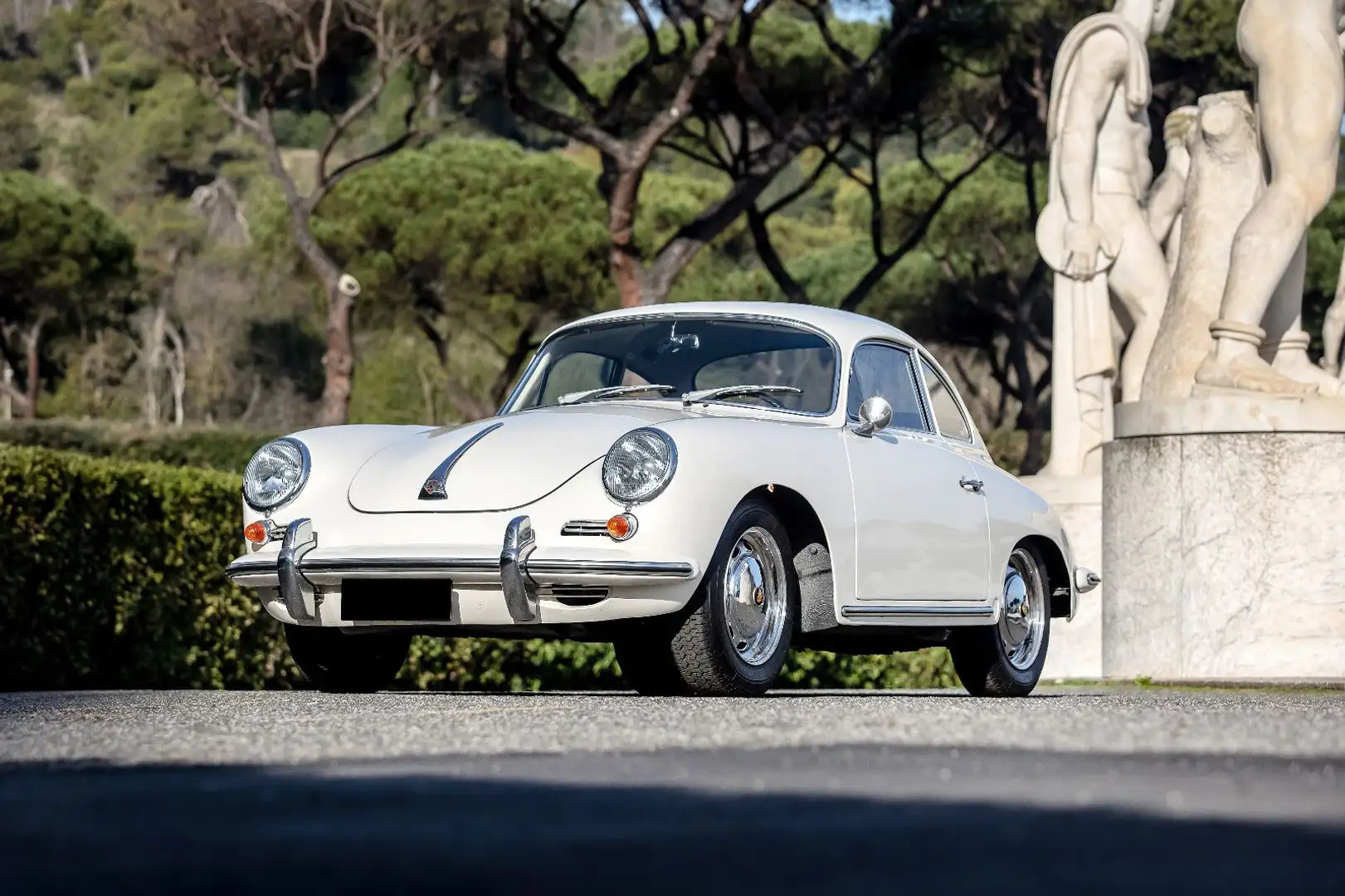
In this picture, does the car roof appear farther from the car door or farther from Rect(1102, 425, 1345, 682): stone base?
Rect(1102, 425, 1345, 682): stone base

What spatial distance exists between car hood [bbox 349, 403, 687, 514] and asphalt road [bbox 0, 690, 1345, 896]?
103 cm

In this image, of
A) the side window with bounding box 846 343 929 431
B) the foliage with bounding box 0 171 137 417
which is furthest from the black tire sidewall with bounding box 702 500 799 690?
the foliage with bounding box 0 171 137 417

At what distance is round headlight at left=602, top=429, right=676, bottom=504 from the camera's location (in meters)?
6.53

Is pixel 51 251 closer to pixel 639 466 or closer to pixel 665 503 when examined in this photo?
pixel 639 466

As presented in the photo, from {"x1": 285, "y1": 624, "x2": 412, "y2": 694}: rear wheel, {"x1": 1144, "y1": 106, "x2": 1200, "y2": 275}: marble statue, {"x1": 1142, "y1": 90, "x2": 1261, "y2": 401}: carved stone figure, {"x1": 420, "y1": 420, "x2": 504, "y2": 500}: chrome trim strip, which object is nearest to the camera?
{"x1": 420, "y1": 420, "x2": 504, "y2": 500}: chrome trim strip

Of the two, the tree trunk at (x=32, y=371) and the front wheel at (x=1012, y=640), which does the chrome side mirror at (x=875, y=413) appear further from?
the tree trunk at (x=32, y=371)

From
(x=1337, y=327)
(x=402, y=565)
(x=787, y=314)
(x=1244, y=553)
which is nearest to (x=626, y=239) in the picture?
(x=1337, y=327)

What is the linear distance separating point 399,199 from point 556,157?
365 cm

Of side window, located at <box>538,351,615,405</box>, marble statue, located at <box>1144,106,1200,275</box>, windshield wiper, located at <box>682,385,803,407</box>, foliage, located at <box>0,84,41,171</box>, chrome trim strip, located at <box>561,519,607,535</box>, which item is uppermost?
foliage, located at <box>0,84,41,171</box>

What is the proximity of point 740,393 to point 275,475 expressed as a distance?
1.66 metres

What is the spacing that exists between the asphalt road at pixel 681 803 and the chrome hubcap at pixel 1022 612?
264cm

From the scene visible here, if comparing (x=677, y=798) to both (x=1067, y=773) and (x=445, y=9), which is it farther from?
(x=445, y=9)

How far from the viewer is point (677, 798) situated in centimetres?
371

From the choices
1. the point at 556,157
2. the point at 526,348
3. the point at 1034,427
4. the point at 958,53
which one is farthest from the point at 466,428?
the point at 556,157
